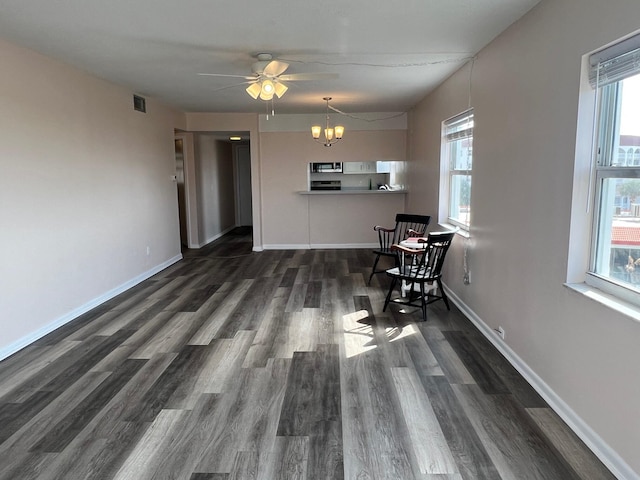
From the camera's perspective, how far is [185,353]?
138 inches

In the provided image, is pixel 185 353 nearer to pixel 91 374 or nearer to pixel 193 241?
pixel 91 374

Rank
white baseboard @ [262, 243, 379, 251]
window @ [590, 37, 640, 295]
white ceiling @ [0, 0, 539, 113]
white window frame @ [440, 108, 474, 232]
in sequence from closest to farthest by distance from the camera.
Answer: window @ [590, 37, 640, 295]
white ceiling @ [0, 0, 539, 113]
white window frame @ [440, 108, 474, 232]
white baseboard @ [262, 243, 379, 251]

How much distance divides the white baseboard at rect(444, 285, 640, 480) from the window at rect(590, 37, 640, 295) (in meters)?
0.72

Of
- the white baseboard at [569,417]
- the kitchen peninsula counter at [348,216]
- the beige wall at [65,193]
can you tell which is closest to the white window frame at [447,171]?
the white baseboard at [569,417]

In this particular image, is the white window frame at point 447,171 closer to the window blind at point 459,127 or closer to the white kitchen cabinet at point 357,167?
the window blind at point 459,127

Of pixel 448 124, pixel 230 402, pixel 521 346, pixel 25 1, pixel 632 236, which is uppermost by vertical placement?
pixel 25 1

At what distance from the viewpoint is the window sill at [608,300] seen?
1977 mm

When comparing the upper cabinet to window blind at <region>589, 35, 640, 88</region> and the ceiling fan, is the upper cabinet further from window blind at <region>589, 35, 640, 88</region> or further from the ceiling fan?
window blind at <region>589, 35, 640, 88</region>

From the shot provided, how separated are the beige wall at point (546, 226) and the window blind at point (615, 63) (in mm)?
57

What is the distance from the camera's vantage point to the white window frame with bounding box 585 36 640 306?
6.89 ft

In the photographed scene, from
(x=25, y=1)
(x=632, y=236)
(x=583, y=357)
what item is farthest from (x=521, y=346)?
(x=25, y=1)

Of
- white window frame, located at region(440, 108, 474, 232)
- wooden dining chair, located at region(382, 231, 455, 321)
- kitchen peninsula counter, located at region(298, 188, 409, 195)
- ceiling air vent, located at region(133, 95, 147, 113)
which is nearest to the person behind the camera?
wooden dining chair, located at region(382, 231, 455, 321)

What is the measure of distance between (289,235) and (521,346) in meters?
5.56

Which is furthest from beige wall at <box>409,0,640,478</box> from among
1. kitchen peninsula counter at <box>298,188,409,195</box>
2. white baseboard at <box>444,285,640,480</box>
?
kitchen peninsula counter at <box>298,188,409,195</box>
